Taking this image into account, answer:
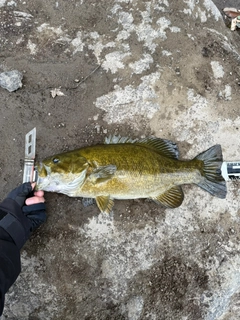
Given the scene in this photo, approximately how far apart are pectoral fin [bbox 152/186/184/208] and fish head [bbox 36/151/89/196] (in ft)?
2.97

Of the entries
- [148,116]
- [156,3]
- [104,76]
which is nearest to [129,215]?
[148,116]

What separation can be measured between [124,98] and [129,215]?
138cm

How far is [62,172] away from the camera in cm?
399

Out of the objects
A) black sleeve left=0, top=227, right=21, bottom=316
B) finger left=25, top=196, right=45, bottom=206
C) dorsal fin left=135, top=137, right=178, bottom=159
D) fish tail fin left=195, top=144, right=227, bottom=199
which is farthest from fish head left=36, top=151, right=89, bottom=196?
fish tail fin left=195, top=144, right=227, bottom=199

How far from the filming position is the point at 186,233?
14.6 feet

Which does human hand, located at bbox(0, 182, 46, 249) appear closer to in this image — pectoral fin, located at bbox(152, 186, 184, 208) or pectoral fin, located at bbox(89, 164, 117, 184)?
pectoral fin, located at bbox(89, 164, 117, 184)

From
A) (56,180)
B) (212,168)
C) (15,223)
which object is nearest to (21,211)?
(15,223)

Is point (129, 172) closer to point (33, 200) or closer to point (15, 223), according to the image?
point (33, 200)

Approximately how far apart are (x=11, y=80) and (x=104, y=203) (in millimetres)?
1791

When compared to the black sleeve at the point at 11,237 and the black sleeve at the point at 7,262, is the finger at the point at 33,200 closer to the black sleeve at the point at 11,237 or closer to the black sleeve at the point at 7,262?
the black sleeve at the point at 11,237

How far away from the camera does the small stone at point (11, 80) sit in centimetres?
445

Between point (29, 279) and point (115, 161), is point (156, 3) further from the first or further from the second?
point (29, 279)

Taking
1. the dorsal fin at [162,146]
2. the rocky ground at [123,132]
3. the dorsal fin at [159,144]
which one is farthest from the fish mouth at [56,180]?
the dorsal fin at [162,146]

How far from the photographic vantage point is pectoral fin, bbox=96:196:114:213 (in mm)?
4152
